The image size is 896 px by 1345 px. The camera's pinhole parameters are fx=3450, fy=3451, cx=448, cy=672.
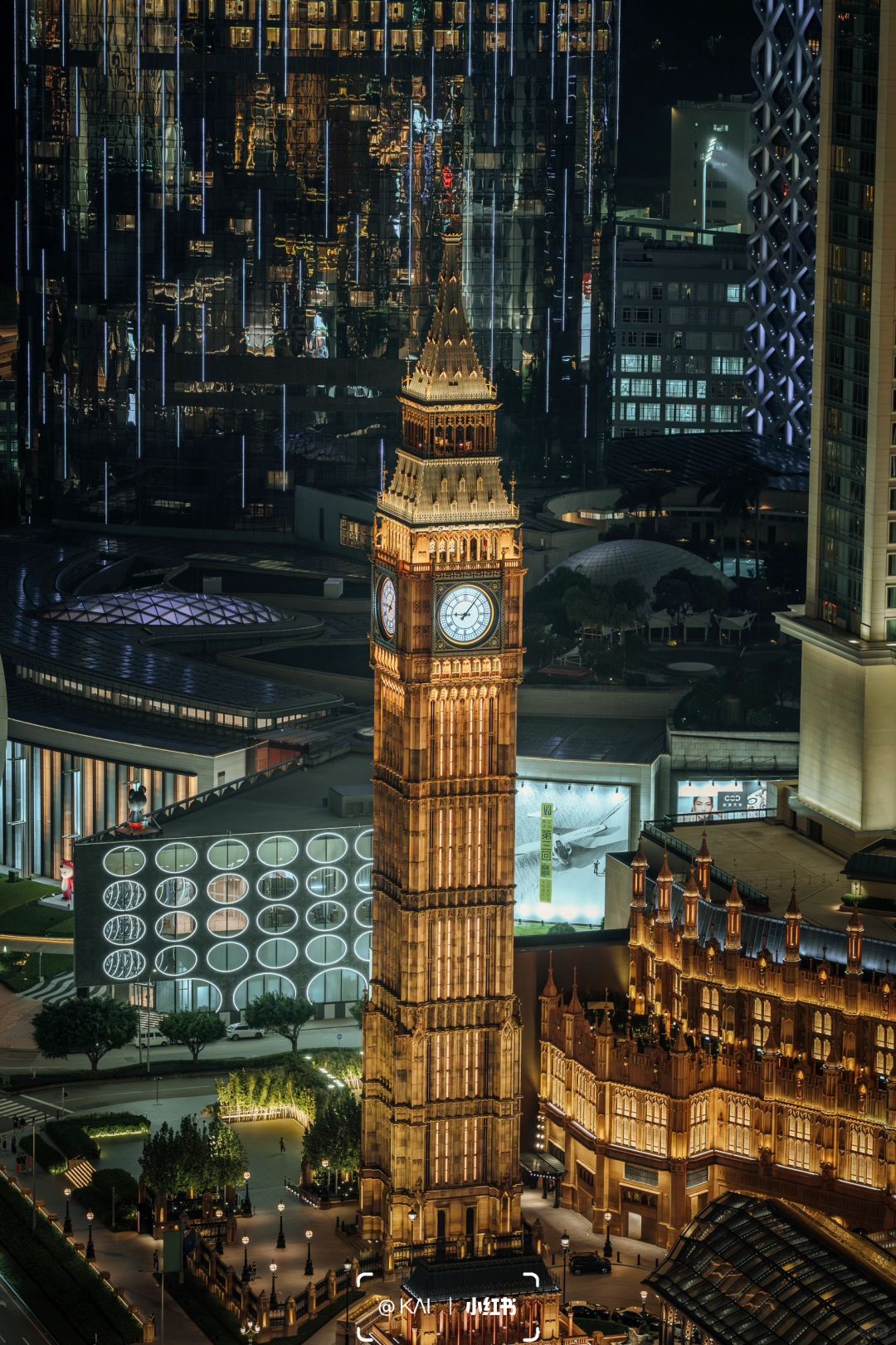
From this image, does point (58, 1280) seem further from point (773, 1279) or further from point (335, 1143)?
point (773, 1279)

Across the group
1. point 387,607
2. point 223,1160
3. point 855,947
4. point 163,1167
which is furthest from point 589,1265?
point 387,607

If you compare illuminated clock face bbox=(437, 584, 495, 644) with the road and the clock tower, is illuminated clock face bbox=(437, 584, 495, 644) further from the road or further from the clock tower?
the road

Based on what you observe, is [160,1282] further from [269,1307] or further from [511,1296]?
[511,1296]

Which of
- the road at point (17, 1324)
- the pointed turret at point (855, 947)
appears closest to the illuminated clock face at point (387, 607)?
the pointed turret at point (855, 947)

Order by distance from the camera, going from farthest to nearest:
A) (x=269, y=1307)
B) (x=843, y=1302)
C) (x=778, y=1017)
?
1. (x=778, y=1017)
2. (x=269, y=1307)
3. (x=843, y=1302)

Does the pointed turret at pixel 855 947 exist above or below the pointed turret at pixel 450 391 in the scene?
below

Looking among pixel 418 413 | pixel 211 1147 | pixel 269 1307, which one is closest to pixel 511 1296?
pixel 269 1307

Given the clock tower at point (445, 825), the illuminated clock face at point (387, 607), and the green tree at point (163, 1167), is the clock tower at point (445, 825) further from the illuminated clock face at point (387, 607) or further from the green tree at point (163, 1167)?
the green tree at point (163, 1167)

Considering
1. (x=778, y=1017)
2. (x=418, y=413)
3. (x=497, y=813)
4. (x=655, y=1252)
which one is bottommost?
(x=655, y=1252)
